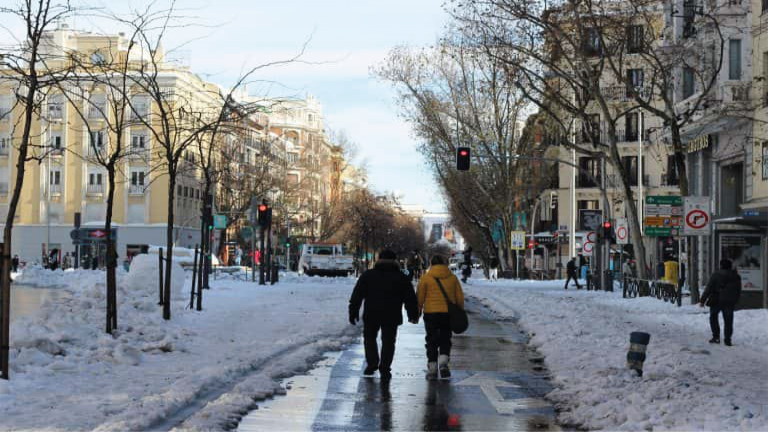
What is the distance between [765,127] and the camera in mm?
37344

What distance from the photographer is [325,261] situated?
252 feet

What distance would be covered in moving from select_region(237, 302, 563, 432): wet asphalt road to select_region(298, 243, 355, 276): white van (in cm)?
5783

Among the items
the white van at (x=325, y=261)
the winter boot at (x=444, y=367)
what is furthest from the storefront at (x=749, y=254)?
the white van at (x=325, y=261)

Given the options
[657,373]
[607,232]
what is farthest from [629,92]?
[657,373]

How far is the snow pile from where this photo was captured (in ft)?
103

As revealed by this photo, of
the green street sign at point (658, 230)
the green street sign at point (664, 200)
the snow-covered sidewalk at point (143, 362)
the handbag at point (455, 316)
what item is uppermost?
the green street sign at point (664, 200)

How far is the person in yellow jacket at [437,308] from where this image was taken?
49.1ft

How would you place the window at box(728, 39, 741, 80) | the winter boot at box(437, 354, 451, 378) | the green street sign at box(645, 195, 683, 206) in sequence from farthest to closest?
the window at box(728, 39, 741, 80), the green street sign at box(645, 195, 683, 206), the winter boot at box(437, 354, 451, 378)

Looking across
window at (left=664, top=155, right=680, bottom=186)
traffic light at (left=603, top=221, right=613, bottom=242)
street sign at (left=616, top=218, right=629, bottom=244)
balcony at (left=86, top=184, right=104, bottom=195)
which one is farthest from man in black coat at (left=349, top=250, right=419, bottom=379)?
balcony at (left=86, top=184, right=104, bottom=195)

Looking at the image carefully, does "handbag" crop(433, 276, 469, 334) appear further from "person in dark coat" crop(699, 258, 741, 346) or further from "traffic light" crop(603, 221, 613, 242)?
"traffic light" crop(603, 221, 613, 242)

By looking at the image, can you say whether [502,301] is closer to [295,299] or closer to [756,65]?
[295,299]

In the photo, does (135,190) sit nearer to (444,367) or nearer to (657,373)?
(444,367)

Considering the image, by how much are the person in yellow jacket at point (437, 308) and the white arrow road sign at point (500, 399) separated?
1.64 feet

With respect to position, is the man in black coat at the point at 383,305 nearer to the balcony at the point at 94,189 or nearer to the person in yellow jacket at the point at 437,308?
the person in yellow jacket at the point at 437,308
